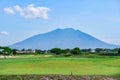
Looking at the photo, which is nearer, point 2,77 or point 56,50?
point 2,77

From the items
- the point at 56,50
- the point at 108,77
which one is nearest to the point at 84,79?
the point at 108,77

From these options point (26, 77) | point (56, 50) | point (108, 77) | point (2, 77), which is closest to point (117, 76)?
point (108, 77)

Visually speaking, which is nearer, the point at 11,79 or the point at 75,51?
the point at 11,79

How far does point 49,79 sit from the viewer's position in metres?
15.1

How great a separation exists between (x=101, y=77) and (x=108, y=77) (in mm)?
396

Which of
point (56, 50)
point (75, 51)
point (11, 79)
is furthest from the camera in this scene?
point (56, 50)

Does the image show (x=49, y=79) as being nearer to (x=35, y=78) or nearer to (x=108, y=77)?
(x=35, y=78)

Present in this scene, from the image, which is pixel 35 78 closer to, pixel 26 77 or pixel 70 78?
pixel 26 77

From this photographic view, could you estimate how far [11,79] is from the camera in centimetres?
1505

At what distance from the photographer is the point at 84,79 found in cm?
1508

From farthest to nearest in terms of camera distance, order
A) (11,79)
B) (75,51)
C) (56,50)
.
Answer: (56,50) < (75,51) < (11,79)

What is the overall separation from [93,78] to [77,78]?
0.83 metres

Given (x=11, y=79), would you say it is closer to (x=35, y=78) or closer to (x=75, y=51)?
(x=35, y=78)

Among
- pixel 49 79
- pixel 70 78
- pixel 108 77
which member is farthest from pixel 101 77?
pixel 49 79
